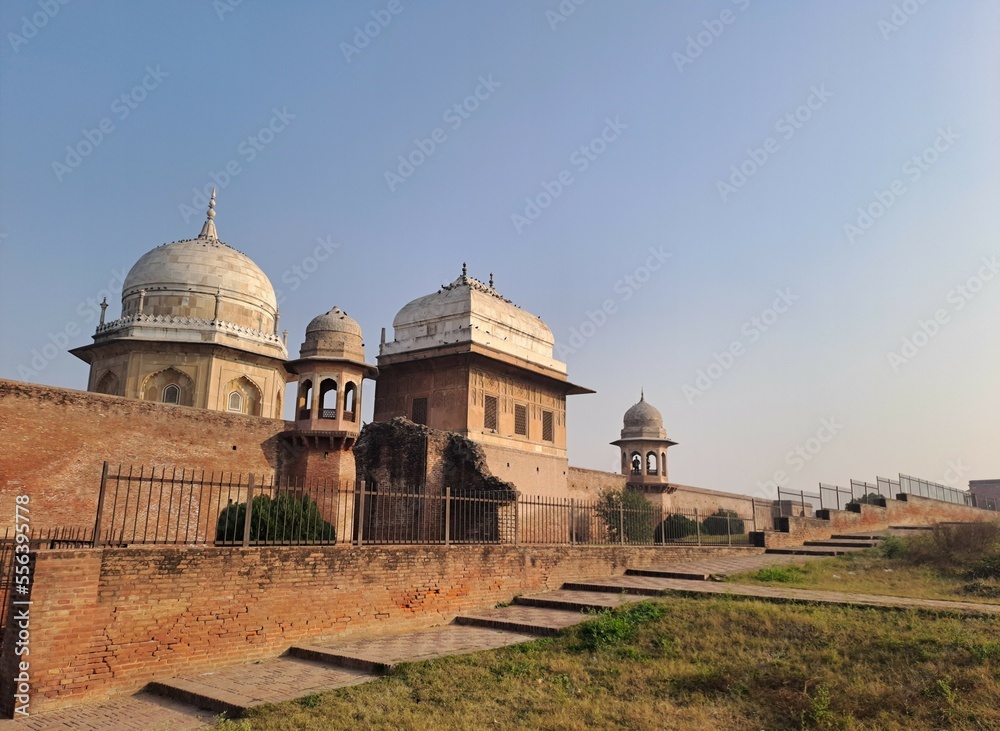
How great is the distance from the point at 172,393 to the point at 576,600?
17229 millimetres

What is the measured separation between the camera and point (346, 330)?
18.6 meters

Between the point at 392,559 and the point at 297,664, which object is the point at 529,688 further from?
the point at 392,559

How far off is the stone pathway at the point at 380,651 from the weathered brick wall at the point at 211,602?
9.4 inches

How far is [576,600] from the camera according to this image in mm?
10562

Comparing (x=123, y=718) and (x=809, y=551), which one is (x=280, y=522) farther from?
(x=809, y=551)

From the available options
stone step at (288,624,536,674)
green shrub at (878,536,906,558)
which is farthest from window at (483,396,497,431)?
stone step at (288,624,536,674)

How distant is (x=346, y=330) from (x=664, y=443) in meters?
17.6

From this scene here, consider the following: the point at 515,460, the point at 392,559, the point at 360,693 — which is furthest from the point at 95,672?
the point at 515,460

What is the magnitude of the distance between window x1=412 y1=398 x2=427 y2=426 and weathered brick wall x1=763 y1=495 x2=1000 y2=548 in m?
10.3

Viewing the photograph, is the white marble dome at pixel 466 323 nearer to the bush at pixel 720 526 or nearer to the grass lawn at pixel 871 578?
the bush at pixel 720 526

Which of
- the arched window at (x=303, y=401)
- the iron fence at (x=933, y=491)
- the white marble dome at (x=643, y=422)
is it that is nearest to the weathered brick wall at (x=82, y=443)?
the arched window at (x=303, y=401)

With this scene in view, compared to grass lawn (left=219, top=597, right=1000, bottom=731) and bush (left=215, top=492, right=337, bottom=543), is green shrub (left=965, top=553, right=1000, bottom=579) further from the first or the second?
bush (left=215, top=492, right=337, bottom=543)

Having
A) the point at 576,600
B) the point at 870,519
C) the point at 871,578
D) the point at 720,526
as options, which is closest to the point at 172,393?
the point at 576,600

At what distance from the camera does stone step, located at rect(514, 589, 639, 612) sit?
32.6 ft
